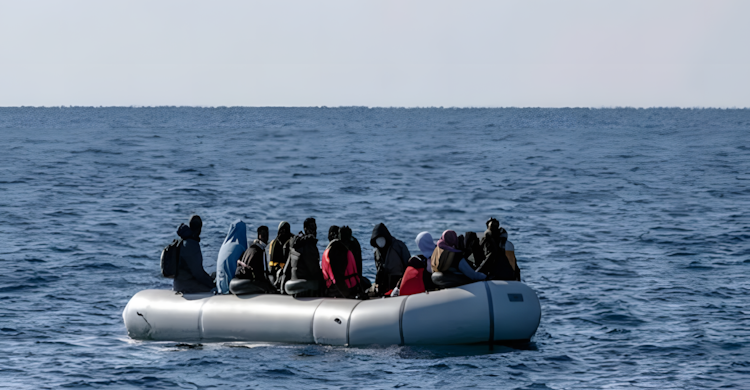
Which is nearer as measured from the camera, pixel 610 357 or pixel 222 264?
pixel 610 357

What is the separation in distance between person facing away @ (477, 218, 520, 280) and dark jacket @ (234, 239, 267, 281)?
11.4 ft

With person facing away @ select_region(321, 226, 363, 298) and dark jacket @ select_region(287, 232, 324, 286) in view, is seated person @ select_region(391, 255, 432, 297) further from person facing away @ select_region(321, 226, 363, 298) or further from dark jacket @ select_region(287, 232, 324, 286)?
dark jacket @ select_region(287, 232, 324, 286)

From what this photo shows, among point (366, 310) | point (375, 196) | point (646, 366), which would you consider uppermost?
point (375, 196)

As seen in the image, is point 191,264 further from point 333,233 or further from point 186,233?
point 333,233

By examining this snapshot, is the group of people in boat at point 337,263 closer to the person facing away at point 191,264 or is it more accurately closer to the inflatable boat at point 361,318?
the person facing away at point 191,264

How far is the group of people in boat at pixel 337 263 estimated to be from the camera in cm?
1361

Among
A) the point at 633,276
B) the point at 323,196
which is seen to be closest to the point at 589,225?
the point at 633,276

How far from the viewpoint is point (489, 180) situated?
47844 millimetres

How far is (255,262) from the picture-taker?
13969 millimetres

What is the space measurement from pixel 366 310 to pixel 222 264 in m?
2.79

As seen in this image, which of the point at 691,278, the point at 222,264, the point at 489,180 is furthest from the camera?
the point at 489,180

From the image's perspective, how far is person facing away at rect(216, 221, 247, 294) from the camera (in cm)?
1444

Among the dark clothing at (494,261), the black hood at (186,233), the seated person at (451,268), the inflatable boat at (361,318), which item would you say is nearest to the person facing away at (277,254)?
the inflatable boat at (361,318)

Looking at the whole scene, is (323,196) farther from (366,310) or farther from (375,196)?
(366,310)
